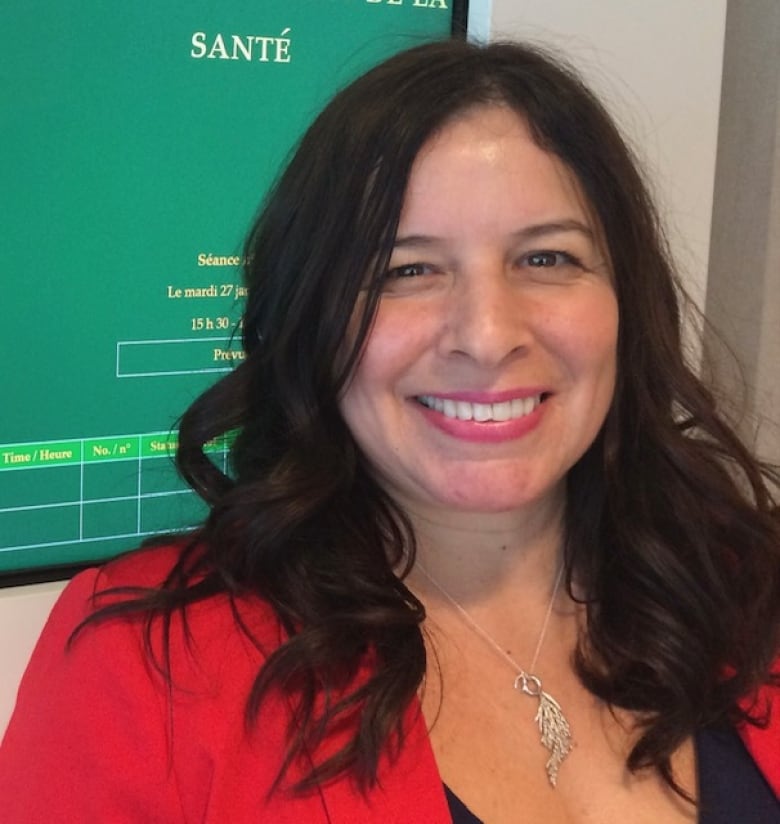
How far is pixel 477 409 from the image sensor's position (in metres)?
1.16

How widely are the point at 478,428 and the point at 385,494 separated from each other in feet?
0.59

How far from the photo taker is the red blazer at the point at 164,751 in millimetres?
1016

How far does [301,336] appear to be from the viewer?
1.18m

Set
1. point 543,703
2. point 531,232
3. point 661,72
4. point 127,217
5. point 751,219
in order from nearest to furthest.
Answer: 1. point 531,232
2. point 543,703
3. point 127,217
4. point 661,72
5. point 751,219

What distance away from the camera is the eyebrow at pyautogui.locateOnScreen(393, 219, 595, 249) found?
3.64ft

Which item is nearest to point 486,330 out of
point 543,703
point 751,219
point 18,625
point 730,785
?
point 543,703

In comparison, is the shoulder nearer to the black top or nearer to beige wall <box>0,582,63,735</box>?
the black top

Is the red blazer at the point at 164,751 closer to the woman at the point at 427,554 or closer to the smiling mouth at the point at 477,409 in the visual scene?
the woman at the point at 427,554

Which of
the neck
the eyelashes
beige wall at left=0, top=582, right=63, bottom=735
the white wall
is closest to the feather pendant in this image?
the neck

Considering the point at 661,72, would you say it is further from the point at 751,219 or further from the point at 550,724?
the point at 550,724

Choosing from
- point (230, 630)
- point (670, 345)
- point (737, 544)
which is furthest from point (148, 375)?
point (737, 544)

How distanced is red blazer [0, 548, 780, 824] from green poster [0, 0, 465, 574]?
0.35m

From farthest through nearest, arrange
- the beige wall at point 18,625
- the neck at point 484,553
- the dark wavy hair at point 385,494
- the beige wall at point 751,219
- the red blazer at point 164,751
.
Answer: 1. the beige wall at point 751,219
2. the beige wall at point 18,625
3. the neck at point 484,553
4. the dark wavy hair at point 385,494
5. the red blazer at point 164,751

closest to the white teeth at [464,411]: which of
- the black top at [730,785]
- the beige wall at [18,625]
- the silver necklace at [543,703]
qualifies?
the silver necklace at [543,703]
